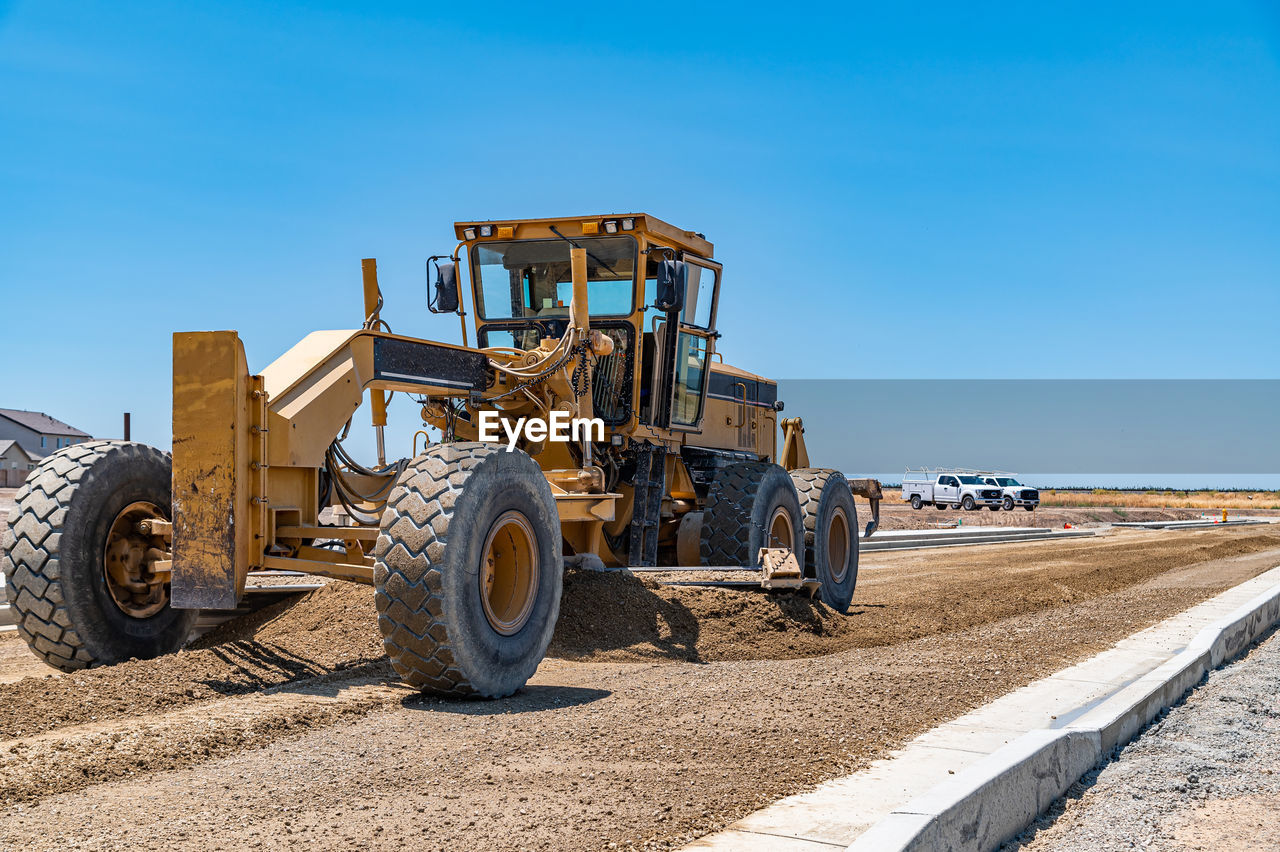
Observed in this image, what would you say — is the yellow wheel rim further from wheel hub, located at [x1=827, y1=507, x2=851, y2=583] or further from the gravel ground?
wheel hub, located at [x1=827, y1=507, x2=851, y2=583]

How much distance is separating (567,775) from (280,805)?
3.76ft

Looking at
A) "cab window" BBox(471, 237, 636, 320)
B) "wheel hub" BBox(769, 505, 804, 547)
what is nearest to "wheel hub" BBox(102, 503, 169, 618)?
"cab window" BBox(471, 237, 636, 320)

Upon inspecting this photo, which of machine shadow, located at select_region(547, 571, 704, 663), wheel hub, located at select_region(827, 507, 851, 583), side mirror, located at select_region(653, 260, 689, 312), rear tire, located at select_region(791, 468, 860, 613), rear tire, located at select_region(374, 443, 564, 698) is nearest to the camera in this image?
rear tire, located at select_region(374, 443, 564, 698)

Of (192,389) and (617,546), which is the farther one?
(617,546)

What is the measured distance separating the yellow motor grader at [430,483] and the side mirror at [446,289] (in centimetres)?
2

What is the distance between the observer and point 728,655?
880 cm

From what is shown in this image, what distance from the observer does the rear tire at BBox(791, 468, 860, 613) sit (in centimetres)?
1238

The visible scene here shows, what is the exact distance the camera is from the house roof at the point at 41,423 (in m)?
85.2

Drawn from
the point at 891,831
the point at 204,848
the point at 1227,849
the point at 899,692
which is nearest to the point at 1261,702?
the point at 899,692

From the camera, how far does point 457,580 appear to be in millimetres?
6168

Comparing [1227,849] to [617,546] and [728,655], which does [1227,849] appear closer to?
[728,655]

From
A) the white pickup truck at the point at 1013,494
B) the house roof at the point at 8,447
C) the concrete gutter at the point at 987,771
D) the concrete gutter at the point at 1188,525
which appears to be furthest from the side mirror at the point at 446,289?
the house roof at the point at 8,447

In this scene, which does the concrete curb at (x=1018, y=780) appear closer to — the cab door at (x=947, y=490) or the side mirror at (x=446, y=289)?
the side mirror at (x=446, y=289)

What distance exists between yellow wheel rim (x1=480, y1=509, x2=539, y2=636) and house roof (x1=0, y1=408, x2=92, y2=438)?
89137mm
